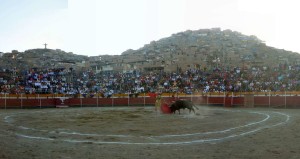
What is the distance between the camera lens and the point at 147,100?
3234cm

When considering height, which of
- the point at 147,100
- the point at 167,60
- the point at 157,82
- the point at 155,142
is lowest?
the point at 155,142

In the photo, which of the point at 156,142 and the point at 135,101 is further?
the point at 135,101

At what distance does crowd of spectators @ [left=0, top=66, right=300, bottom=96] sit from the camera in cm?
3344

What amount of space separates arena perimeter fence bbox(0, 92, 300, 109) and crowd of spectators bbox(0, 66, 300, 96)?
6.49ft

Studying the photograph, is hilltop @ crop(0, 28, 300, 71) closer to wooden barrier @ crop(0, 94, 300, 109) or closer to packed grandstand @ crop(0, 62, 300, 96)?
packed grandstand @ crop(0, 62, 300, 96)

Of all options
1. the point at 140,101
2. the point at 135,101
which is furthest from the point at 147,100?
the point at 135,101

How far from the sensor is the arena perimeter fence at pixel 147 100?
93.5ft

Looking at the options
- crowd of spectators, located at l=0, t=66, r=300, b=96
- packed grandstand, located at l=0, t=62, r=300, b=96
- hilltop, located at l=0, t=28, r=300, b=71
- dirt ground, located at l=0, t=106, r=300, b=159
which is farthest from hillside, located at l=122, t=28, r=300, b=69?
dirt ground, located at l=0, t=106, r=300, b=159

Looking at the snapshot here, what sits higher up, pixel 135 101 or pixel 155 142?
pixel 135 101

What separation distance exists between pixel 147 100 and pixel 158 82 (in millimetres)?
6744

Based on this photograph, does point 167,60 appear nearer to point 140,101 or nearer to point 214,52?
point 214,52

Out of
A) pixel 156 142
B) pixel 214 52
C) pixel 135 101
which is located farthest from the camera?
pixel 214 52

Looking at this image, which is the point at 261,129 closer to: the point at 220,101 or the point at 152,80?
the point at 220,101

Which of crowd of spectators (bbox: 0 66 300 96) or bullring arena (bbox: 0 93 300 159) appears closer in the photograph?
bullring arena (bbox: 0 93 300 159)
